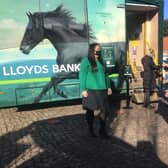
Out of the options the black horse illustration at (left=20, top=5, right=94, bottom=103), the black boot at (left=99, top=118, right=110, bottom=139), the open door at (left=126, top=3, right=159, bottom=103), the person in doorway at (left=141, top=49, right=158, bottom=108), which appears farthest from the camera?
the open door at (left=126, top=3, right=159, bottom=103)

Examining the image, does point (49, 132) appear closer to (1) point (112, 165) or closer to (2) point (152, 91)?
(1) point (112, 165)

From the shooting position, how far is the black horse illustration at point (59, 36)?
8742 millimetres

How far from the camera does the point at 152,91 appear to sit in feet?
33.0

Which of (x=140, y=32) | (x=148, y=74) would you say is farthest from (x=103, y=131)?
(x=140, y=32)

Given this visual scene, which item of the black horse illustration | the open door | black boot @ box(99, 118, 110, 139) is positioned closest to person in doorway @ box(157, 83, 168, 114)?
the open door

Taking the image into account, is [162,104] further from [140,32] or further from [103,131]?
[103,131]

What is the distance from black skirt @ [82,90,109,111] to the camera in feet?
21.6

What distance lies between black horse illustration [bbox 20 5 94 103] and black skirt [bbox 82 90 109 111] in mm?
2483

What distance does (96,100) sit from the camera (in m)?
6.58

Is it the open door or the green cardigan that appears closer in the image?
the green cardigan

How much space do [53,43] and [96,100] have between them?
282 cm

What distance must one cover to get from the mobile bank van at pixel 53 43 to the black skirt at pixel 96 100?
2.46m

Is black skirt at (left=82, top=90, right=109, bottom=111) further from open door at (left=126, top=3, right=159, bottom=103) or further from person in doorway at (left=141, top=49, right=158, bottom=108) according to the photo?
open door at (left=126, top=3, right=159, bottom=103)

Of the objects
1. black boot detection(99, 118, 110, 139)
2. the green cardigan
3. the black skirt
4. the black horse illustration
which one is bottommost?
black boot detection(99, 118, 110, 139)
